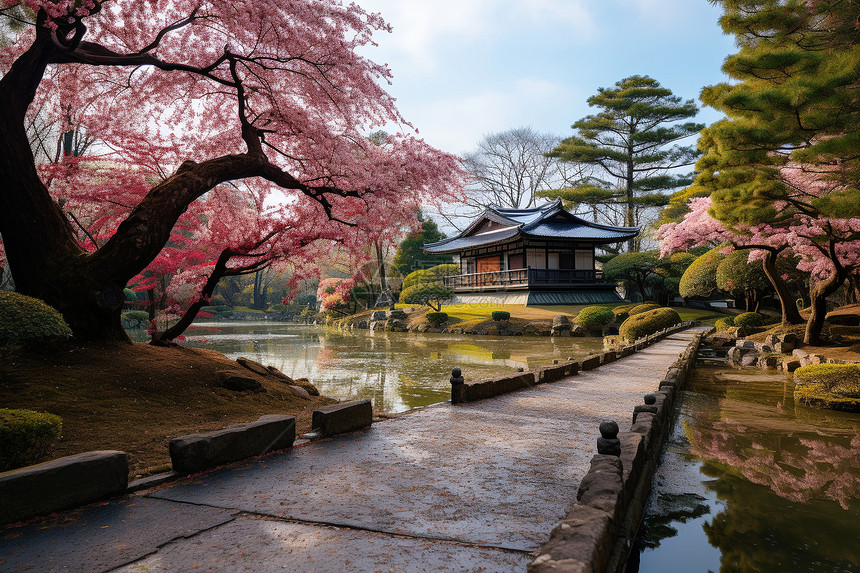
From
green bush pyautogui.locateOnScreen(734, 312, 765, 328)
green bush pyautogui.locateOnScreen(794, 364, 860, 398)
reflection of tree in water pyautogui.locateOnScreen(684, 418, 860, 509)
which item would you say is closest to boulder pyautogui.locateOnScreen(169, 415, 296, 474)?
reflection of tree in water pyautogui.locateOnScreen(684, 418, 860, 509)

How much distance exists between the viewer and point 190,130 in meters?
9.41

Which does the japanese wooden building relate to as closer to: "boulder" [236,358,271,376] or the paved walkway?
"boulder" [236,358,271,376]

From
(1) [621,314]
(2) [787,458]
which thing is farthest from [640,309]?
(2) [787,458]

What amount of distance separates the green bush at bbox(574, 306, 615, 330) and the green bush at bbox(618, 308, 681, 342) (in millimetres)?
2273

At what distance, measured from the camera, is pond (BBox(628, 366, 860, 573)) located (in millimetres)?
3729

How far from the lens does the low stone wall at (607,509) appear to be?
2.26 m

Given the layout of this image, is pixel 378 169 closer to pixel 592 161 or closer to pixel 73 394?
pixel 73 394

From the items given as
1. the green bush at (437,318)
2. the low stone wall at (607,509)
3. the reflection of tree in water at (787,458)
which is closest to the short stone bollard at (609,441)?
the low stone wall at (607,509)

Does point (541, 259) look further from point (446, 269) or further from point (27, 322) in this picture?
point (27, 322)

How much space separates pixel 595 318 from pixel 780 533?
2141 cm

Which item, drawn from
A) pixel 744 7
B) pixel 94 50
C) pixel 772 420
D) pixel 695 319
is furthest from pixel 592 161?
pixel 94 50

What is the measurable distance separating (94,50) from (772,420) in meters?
12.0

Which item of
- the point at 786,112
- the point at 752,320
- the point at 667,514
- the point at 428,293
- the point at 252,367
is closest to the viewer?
the point at 667,514

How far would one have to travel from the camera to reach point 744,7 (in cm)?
956
